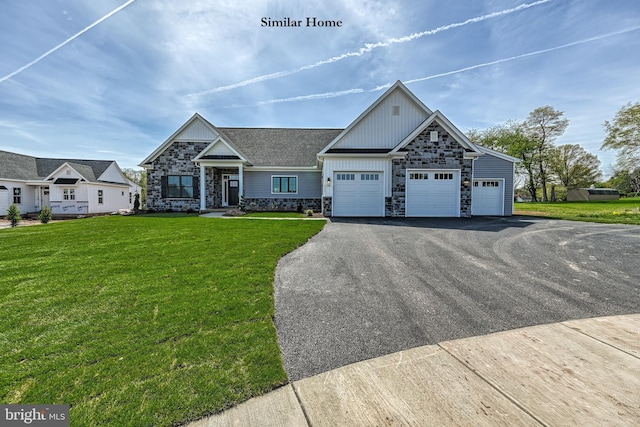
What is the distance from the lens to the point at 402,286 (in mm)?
4660

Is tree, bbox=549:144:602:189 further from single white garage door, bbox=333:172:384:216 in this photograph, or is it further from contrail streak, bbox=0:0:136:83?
contrail streak, bbox=0:0:136:83

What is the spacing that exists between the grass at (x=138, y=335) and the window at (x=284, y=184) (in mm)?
12830

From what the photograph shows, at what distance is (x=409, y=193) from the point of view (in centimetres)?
1460

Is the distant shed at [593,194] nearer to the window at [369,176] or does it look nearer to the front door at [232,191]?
the window at [369,176]

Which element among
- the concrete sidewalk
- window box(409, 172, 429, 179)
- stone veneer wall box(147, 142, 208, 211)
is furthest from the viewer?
stone veneer wall box(147, 142, 208, 211)

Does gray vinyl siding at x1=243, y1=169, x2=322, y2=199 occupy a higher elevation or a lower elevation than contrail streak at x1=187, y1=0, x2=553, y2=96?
lower

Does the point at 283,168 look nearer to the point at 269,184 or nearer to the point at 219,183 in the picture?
the point at 269,184

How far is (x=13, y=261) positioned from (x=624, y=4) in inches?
712

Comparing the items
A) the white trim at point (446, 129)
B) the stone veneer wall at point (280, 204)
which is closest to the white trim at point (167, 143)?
the stone veneer wall at point (280, 204)

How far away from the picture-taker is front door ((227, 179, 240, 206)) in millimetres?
19688

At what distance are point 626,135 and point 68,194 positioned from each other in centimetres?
5100

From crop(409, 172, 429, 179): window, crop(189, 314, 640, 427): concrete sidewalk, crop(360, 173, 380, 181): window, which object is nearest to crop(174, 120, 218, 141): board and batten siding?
crop(360, 173, 380, 181): window

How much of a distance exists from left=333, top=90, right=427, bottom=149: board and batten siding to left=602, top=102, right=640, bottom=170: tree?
25.7 m

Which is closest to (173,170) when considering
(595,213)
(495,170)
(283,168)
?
(283,168)
